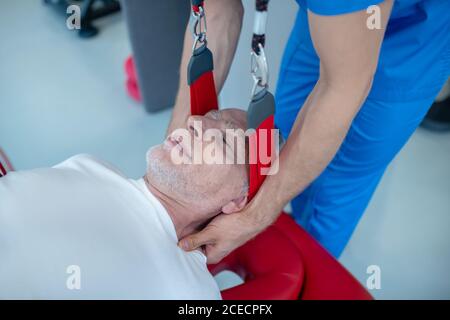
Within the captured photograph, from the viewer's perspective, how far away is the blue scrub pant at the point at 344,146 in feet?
3.96

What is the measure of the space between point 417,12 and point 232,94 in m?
0.95

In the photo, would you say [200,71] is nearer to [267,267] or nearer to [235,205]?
[235,205]

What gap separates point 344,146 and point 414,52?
13.2 inches

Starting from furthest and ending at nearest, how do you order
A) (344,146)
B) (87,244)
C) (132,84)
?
(132,84), (344,146), (87,244)

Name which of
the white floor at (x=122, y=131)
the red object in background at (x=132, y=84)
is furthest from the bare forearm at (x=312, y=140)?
the red object in background at (x=132, y=84)

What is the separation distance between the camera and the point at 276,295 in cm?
107

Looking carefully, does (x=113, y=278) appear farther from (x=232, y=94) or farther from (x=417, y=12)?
(x=232, y=94)

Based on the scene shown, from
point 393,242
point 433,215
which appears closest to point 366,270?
point 393,242

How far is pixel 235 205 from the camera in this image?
1104 millimetres

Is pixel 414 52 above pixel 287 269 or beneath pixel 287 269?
above

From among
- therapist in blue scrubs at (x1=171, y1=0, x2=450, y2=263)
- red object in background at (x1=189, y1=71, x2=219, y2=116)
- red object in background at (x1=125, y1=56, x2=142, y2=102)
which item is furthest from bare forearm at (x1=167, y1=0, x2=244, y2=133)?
red object in background at (x1=125, y1=56, x2=142, y2=102)

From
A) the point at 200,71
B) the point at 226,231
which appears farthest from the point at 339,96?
the point at 226,231

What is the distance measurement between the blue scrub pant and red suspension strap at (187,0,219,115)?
359 mm
